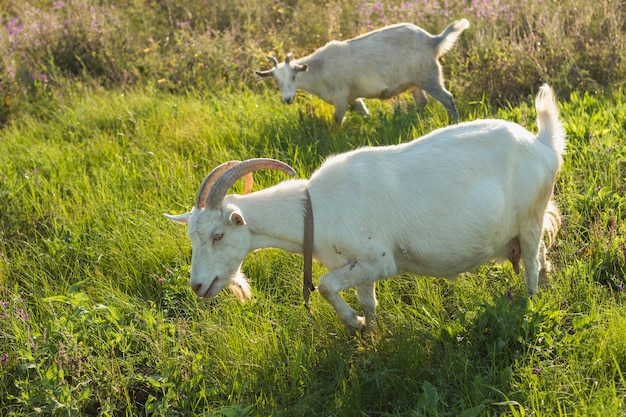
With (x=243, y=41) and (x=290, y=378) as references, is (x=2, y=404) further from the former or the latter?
(x=243, y=41)

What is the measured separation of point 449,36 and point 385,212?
4625mm

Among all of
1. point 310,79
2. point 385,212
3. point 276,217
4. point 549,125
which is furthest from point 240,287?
point 310,79

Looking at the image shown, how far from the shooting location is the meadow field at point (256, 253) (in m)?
3.91

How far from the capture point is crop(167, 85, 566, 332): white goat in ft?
13.7

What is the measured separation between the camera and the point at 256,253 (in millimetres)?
5277

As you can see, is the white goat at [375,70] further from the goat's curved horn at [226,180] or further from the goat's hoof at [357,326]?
the goat's hoof at [357,326]

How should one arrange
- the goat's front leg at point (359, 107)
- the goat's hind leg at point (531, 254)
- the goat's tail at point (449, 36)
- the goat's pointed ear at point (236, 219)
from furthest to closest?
the goat's front leg at point (359, 107) → the goat's tail at point (449, 36) → the goat's hind leg at point (531, 254) → the goat's pointed ear at point (236, 219)

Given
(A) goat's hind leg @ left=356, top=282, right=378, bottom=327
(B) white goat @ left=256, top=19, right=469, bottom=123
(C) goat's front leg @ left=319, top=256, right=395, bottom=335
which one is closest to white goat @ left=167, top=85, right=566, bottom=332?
(C) goat's front leg @ left=319, top=256, right=395, bottom=335

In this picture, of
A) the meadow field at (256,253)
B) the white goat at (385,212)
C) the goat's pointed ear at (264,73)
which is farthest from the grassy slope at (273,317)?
the goat's pointed ear at (264,73)

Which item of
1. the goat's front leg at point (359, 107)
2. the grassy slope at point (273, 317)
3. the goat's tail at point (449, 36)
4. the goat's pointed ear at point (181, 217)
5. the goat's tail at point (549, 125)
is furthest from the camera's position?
the goat's front leg at point (359, 107)

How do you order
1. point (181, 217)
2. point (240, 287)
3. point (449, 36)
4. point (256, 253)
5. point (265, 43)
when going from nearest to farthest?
point (181, 217) < point (240, 287) < point (256, 253) < point (449, 36) < point (265, 43)

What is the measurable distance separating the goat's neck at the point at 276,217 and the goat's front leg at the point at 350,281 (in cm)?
33

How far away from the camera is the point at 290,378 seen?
413cm

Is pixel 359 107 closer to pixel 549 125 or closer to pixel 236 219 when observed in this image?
pixel 549 125
